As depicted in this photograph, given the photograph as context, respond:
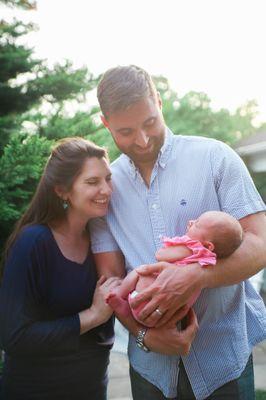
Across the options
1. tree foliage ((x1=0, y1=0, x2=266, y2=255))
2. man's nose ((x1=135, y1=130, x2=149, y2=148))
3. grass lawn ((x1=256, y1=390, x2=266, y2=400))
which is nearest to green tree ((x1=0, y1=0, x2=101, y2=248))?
tree foliage ((x1=0, y1=0, x2=266, y2=255))

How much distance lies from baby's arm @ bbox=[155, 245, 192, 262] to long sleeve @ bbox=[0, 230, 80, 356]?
68cm

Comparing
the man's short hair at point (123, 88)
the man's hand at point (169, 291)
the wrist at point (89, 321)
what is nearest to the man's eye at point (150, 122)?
the man's short hair at point (123, 88)

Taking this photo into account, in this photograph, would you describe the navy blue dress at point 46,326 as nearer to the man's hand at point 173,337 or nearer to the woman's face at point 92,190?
the woman's face at point 92,190

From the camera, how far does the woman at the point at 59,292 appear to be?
231 centimetres

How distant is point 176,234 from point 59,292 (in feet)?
2.35

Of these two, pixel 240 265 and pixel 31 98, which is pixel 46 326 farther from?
pixel 31 98

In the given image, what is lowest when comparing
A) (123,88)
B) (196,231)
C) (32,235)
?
(32,235)

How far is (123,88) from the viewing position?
2.10 meters

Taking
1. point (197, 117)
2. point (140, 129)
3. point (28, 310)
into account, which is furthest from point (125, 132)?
point (197, 117)

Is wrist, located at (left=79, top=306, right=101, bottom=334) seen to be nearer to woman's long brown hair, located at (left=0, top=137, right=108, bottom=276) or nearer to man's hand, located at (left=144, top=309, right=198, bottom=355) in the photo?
man's hand, located at (left=144, top=309, right=198, bottom=355)

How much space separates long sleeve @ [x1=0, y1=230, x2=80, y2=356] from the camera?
7.51 ft

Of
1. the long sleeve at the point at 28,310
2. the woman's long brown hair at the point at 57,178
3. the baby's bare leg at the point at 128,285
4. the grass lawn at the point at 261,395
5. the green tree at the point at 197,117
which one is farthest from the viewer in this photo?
the green tree at the point at 197,117

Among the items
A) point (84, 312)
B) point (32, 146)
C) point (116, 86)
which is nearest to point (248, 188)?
point (116, 86)

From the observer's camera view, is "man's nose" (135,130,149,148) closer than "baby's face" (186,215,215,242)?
No
